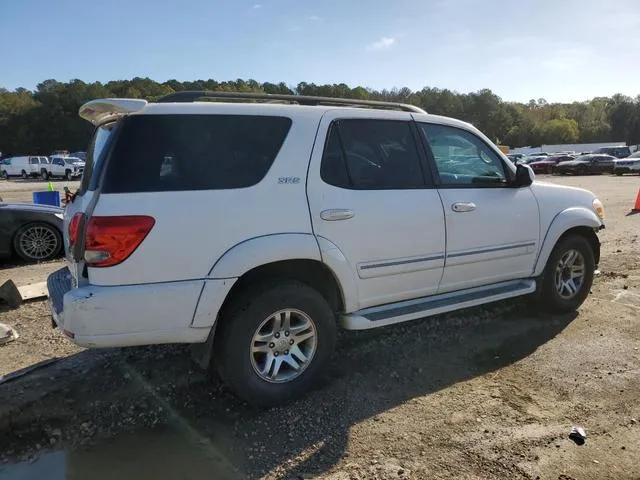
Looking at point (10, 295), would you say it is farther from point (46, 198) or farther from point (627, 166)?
point (627, 166)

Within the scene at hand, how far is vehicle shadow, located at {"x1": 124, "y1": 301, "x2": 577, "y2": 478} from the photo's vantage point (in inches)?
123

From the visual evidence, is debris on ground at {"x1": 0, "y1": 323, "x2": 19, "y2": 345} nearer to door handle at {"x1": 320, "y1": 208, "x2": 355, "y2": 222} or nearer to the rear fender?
the rear fender

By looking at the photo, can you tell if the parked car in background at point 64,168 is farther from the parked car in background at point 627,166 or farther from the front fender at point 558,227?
the front fender at point 558,227

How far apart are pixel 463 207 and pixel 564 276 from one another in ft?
5.97

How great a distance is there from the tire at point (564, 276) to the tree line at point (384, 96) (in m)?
71.1

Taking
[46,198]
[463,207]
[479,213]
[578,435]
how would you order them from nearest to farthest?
[578,435] < [463,207] < [479,213] < [46,198]

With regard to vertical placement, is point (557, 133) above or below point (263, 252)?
above

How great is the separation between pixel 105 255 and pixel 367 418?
1938 mm

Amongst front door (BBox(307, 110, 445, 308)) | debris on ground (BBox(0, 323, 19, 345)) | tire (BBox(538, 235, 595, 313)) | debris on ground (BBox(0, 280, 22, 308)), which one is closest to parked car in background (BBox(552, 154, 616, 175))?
tire (BBox(538, 235, 595, 313))

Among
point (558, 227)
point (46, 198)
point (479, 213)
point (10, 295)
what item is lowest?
point (10, 295)

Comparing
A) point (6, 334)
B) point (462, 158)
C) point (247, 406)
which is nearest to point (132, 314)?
point (247, 406)

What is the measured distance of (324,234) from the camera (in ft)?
11.5

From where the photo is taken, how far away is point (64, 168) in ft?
151

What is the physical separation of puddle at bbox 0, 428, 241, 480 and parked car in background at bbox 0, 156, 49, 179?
165 feet
